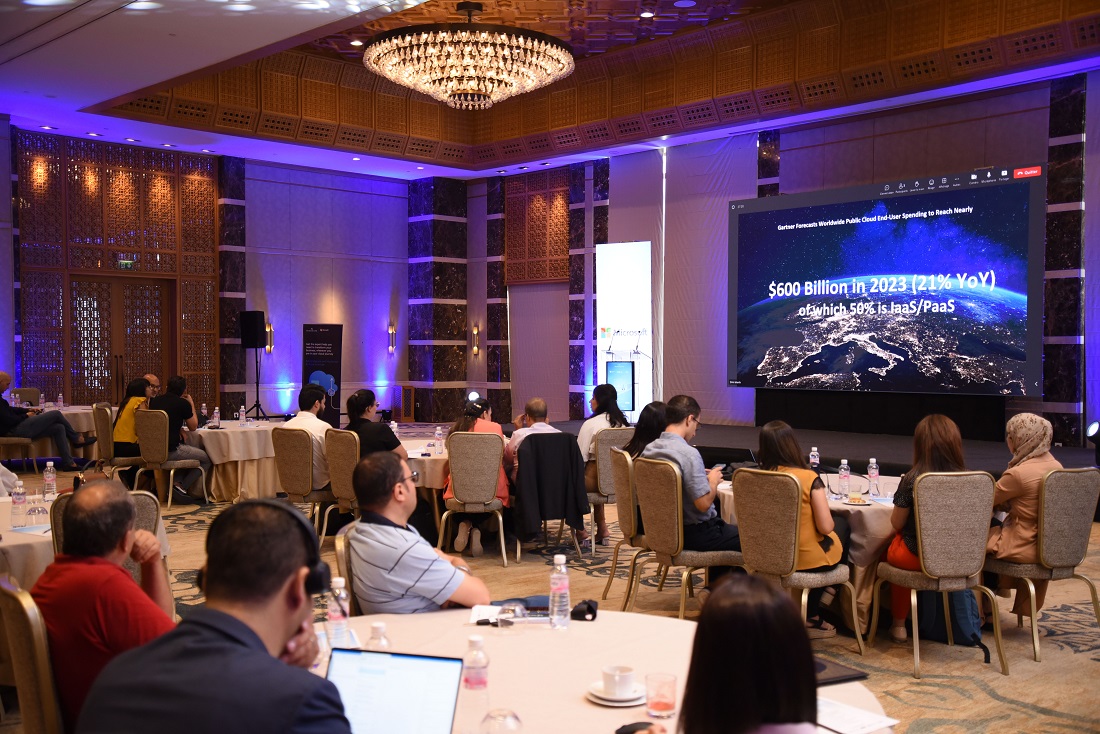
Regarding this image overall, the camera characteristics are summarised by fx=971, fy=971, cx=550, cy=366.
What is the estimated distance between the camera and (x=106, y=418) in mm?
9859

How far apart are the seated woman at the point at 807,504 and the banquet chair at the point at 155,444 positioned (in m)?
5.83

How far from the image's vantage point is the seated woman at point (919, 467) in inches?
185

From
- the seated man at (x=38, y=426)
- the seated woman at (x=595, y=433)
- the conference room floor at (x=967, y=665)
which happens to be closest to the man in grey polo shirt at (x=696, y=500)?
the conference room floor at (x=967, y=665)

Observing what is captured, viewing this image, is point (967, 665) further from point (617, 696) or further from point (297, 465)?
point (297, 465)

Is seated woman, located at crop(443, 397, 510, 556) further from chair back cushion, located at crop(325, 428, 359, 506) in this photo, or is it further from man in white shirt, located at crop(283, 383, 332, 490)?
man in white shirt, located at crop(283, 383, 332, 490)

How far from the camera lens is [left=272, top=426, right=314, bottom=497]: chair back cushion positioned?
23.6ft

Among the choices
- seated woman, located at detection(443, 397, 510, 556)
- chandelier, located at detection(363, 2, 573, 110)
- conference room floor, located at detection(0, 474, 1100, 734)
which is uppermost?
chandelier, located at detection(363, 2, 573, 110)

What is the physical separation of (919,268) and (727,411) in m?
3.27

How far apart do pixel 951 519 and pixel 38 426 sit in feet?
31.8

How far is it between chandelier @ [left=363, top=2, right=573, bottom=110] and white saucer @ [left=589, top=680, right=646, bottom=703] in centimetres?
868

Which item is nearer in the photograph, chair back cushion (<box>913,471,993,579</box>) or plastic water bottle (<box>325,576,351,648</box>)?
plastic water bottle (<box>325,576,351,648</box>)

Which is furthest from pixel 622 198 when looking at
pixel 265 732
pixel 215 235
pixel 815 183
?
pixel 265 732

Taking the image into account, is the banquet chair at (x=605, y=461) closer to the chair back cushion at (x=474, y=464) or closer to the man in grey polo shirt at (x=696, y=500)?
the chair back cushion at (x=474, y=464)

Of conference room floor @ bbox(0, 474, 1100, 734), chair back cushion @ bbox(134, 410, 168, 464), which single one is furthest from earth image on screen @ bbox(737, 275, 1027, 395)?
chair back cushion @ bbox(134, 410, 168, 464)
